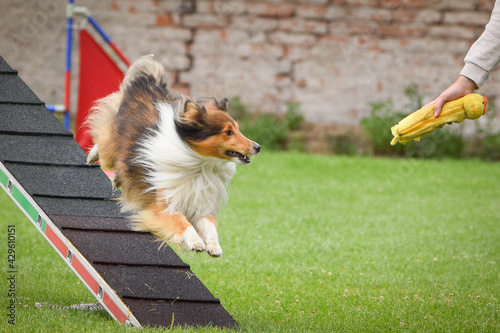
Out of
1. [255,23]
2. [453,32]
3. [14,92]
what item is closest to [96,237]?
[14,92]

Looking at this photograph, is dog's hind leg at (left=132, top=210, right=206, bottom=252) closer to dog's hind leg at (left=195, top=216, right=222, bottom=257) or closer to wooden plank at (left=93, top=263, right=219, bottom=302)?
dog's hind leg at (left=195, top=216, right=222, bottom=257)

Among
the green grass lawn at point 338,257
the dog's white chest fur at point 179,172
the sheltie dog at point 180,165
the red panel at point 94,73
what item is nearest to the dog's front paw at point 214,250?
the sheltie dog at point 180,165

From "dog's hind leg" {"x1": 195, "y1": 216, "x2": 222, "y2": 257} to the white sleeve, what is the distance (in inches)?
61.4

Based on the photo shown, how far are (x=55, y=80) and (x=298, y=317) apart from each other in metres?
7.88

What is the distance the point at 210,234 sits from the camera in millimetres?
3410

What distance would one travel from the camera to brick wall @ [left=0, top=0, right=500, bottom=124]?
1049 cm

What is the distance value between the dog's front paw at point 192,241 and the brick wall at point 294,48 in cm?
742

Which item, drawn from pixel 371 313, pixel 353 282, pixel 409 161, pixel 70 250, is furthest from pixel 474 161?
pixel 70 250

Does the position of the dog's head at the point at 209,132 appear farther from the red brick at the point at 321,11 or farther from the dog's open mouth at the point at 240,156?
the red brick at the point at 321,11

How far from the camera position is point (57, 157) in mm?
3561

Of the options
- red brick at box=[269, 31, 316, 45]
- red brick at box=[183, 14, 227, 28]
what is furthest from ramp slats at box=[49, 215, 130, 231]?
red brick at box=[269, 31, 316, 45]

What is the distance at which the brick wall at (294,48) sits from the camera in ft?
34.4

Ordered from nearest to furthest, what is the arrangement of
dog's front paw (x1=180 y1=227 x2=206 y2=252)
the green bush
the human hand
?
the human hand, dog's front paw (x1=180 y1=227 x2=206 y2=252), the green bush

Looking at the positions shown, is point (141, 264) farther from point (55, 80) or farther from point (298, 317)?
point (55, 80)
